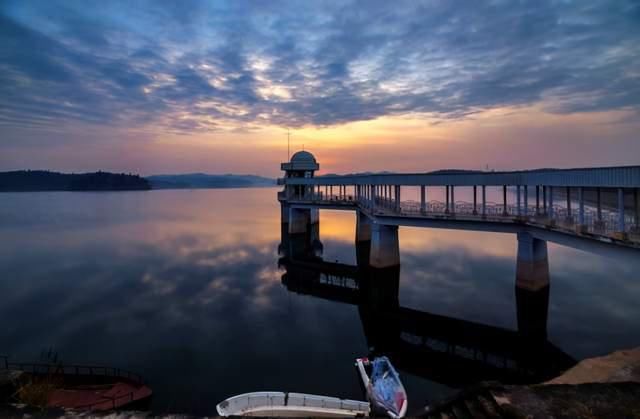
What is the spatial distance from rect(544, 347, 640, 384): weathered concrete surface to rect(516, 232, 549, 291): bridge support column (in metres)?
11.9

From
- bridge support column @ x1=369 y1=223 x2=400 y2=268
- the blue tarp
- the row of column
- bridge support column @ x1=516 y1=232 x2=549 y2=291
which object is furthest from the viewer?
bridge support column @ x1=369 y1=223 x2=400 y2=268

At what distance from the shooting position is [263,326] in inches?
1106

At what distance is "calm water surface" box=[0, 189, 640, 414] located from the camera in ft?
68.3

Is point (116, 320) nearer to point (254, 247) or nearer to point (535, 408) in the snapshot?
point (535, 408)

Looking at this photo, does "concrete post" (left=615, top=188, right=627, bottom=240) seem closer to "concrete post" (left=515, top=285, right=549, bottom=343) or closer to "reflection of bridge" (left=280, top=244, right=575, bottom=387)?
"reflection of bridge" (left=280, top=244, right=575, bottom=387)

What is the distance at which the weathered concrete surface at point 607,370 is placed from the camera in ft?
45.4

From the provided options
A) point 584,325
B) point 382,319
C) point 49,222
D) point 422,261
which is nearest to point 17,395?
point 382,319

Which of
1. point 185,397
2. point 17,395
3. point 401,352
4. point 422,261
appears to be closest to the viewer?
point 17,395

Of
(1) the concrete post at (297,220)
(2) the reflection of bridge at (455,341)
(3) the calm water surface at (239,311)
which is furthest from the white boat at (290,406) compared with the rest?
(1) the concrete post at (297,220)

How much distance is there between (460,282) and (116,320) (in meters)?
35.3

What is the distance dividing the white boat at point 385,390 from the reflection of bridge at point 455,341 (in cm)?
344

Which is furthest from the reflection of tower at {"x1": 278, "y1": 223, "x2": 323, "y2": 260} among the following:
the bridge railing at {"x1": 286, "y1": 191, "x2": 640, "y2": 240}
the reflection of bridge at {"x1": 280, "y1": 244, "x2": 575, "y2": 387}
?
the reflection of bridge at {"x1": 280, "y1": 244, "x2": 575, "y2": 387}

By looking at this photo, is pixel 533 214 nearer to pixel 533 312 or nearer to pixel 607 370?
pixel 533 312

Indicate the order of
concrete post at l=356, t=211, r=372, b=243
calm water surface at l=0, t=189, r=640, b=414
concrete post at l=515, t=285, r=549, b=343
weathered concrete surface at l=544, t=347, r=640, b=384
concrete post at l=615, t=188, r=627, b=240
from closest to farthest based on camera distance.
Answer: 1. weathered concrete surface at l=544, t=347, r=640, b=384
2. concrete post at l=615, t=188, r=627, b=240
3. calm water surface at l=0, t=189, r=640, b=414
4. concrete post at l=515, t=285, r=549, b=343
5. concrete post at l=356, t=211, r=372, b=243
